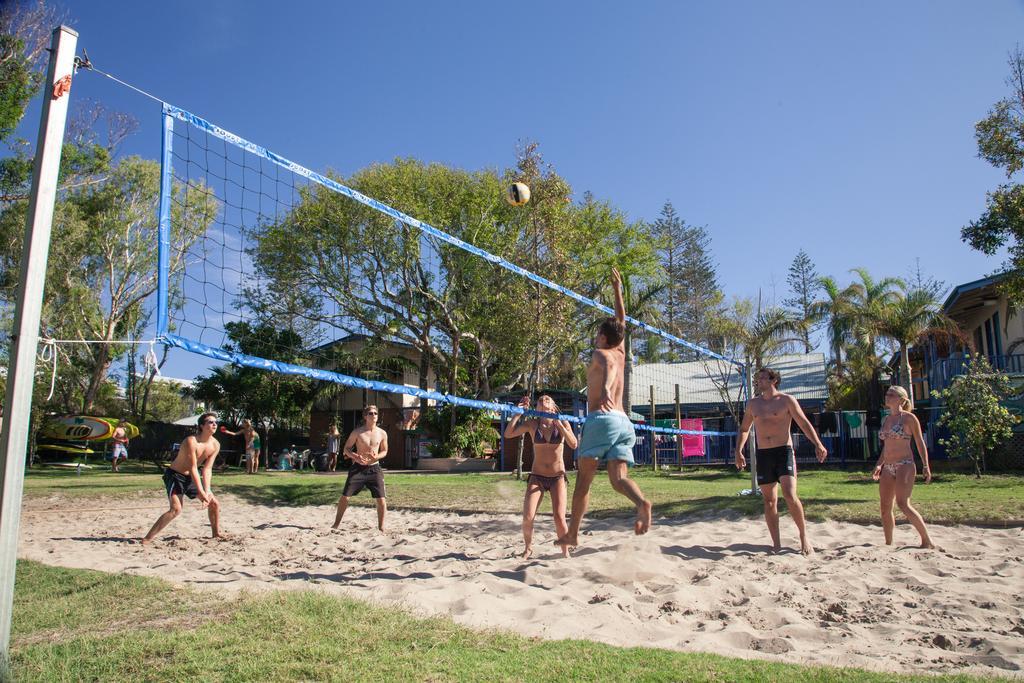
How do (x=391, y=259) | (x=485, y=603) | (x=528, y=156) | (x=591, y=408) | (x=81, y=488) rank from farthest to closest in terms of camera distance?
(x=391, y=259) < (x=528, y=156) < (x=81, y=488) < (x=591, y=408) < (x=485, y=603)

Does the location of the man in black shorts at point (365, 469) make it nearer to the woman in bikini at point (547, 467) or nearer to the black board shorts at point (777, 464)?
the woman in bikini at point (547, 467)

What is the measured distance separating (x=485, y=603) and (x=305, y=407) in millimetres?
23870

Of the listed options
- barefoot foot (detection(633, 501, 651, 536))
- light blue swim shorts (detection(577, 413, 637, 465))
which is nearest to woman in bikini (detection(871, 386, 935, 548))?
barefoot foot (detection(633, 501, 651, 536))

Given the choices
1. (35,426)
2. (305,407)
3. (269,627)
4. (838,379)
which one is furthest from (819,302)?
(35,426)

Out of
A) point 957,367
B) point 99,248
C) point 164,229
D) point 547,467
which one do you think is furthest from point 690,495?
point 99,248

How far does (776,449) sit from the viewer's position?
6094 mm

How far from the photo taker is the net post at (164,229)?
167 inches

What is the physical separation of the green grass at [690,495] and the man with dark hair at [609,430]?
154 inches

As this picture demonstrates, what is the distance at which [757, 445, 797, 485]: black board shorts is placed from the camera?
601 cm

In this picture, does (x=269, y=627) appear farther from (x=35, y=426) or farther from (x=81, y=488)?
(x=35, y=426)

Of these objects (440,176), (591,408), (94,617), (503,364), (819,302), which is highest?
(440,176)

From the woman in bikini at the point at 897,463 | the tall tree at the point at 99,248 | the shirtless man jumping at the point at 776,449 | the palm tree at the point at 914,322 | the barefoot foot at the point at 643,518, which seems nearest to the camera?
the barefoot foot at the point at 643,518

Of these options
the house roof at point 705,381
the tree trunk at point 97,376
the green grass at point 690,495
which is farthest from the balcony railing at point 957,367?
the tree trunk at point 97,376

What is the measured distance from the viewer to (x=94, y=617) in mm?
3967
